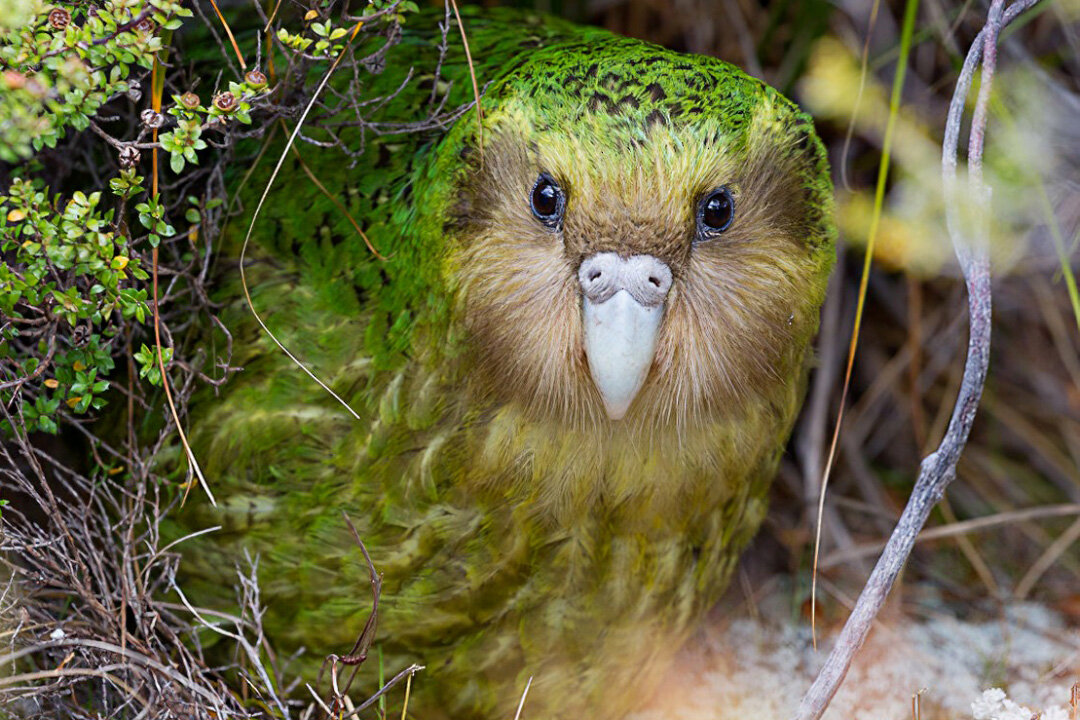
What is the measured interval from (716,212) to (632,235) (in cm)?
14

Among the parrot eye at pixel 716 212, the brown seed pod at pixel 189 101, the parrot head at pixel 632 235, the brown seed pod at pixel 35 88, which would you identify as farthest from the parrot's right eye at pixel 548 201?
the brown seed pod at pixel 35 88

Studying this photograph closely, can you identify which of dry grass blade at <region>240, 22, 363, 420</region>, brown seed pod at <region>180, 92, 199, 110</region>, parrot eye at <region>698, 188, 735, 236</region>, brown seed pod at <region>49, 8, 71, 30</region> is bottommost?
dry grass blade at <region>240, 22, 363, 420</region>

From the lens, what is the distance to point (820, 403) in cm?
279

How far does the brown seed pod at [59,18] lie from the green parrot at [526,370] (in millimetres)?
536

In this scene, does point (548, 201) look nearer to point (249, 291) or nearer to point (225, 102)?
point (225, 102)

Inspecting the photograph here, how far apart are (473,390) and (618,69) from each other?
1.70 feet

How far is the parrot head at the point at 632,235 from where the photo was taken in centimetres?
158

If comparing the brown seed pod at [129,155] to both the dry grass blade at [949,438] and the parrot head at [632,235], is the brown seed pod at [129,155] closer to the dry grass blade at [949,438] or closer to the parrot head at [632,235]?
the parrot head at [632,235]

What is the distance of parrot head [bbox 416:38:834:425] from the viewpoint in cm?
158

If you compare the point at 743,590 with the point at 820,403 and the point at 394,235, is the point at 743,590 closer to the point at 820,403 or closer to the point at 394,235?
the point at 820,403

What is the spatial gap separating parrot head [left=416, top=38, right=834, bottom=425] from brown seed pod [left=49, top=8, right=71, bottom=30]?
55cm

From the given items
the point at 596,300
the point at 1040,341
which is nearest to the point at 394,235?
the point at 596,300

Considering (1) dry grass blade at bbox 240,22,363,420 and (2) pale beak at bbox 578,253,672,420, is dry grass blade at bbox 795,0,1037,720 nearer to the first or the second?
(2) pale beak at bbox 578,253,672,420

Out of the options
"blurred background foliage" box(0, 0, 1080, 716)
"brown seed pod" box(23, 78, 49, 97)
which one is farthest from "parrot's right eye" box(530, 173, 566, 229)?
"brown seed pod" box(23, 78, 49, 97)
